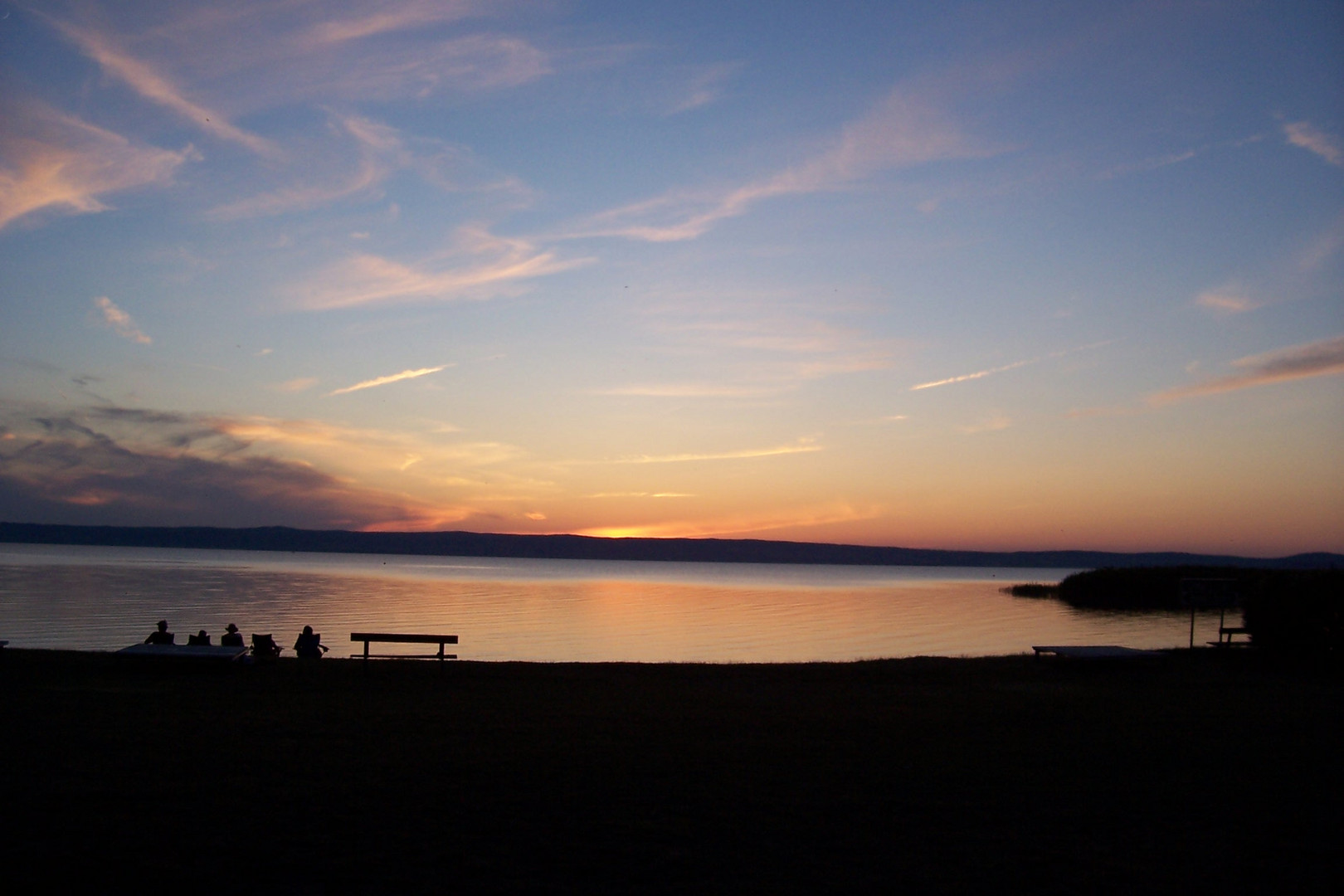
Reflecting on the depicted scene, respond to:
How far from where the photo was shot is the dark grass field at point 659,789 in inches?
223

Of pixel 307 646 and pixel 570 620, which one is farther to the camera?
pixel 570 620

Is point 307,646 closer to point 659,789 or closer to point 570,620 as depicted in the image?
point 659,789

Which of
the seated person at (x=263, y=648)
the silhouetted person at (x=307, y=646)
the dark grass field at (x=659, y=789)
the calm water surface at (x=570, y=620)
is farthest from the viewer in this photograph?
the calm water surface at (x=570, y=620)

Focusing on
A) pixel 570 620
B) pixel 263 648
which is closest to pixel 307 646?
pixel 263 648

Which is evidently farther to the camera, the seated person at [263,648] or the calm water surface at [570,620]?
the calm water surface at [570,620]

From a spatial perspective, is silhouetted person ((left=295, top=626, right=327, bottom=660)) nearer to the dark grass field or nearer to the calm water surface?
the dark grass field

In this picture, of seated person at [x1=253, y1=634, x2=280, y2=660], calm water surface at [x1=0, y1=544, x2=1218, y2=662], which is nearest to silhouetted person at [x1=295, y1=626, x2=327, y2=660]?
seated person at [x1=253, y1=634, x2=280, y2=660]

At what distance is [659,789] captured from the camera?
7.65 metres

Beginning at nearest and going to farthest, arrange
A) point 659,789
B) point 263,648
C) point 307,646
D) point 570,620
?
point 659,789
point 263,648
point 307,646
point 570,620

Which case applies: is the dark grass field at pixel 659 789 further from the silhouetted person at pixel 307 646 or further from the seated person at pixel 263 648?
the silhouetted person at pixel 307 646

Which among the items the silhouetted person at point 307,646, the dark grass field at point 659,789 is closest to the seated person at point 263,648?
the silhouetted person at point 307,646

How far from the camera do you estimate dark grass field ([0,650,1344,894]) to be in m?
5.66

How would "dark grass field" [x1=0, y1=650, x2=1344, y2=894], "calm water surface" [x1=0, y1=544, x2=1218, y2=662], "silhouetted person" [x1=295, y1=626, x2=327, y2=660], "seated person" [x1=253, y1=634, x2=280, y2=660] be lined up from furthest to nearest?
"calm water surface" [x1=0, y1=544, x2=1218, y2=662] < "silhouetted person" [x1=295, y1=626, x2=327, y2=660] < "seated person" [x1=253, y1=634, x2=280, y2=660] < "dark grass field" [x1=0, y1=650, x2=1344, y2=894]

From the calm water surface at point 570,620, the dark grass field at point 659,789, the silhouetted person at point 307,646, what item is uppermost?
the dark grass field at point 659,789
